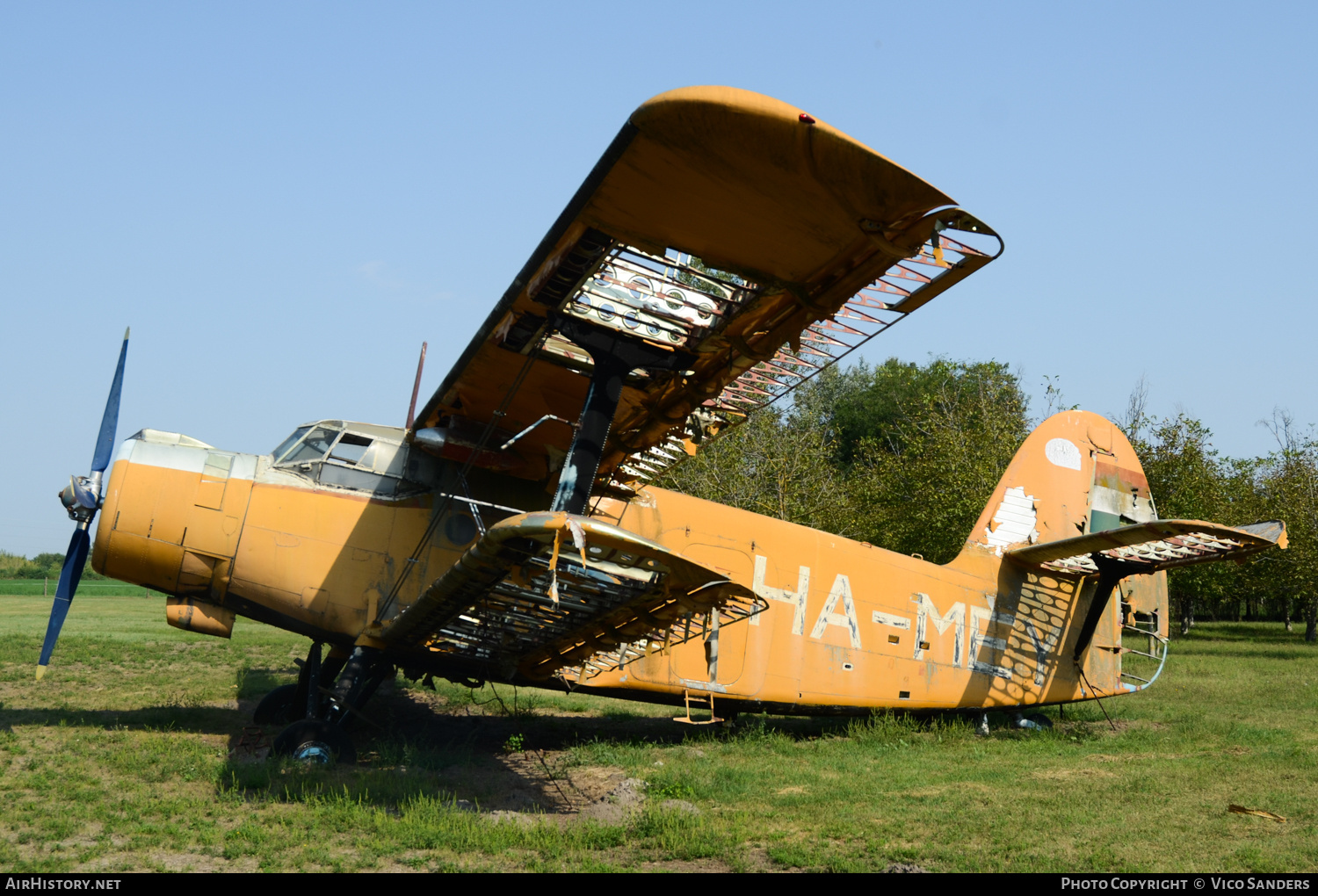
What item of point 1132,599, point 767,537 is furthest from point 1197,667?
point 767,537

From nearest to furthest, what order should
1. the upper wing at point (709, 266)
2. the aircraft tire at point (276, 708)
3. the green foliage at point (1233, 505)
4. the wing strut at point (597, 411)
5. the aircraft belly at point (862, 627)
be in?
1. the upper wing at point (709, 266)
2. the wing strut at point (597, 411)
3. the aircraft belly at point (862, 627)
4. the aircraft tire at point (276, 708)
5. the green foliage at point (1233, 505)

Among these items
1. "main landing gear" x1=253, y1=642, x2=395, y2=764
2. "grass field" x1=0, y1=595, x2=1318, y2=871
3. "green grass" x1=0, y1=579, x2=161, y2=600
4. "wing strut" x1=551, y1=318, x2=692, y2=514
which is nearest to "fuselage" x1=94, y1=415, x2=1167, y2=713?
"main landing gear" x1=253, y1=642, x2=395, y2=764

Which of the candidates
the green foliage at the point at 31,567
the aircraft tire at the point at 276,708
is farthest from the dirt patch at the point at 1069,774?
the green foliage at the point at 31,567

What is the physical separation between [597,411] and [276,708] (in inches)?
238

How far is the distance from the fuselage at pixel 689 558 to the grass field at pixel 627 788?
2.32ft

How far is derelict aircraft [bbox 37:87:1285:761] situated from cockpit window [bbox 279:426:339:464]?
0.03 meters

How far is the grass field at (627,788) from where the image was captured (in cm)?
579

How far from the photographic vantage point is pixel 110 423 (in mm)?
9094

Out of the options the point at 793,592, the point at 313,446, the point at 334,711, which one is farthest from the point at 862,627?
the point at 313,446

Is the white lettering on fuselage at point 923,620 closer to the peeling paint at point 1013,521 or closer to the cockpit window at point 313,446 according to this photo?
the peeling paint at point 1013,521

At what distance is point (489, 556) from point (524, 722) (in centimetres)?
597

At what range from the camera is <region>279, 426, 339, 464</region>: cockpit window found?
896 centimetres

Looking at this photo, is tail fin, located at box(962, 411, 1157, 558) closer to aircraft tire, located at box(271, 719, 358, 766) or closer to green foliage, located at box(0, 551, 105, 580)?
aircraft tire, located at box(271, 719, 358, 766)

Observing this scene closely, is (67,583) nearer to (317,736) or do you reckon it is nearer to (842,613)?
(317,736)
